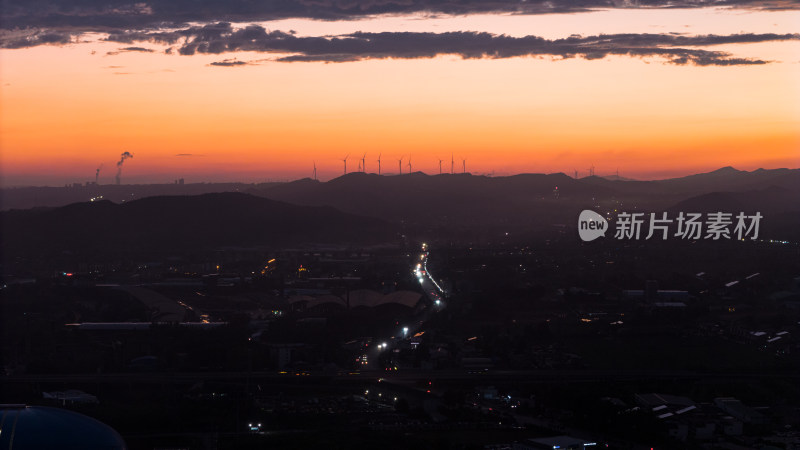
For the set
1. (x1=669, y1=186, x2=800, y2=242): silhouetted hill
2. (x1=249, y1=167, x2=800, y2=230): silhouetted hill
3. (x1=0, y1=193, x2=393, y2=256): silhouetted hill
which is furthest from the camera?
(x1=249, y1=167, x2=800, y2=230): silhouetted hill

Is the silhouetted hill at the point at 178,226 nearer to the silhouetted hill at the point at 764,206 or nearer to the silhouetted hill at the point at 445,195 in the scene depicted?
the silhouetted hill at the point at 445,195

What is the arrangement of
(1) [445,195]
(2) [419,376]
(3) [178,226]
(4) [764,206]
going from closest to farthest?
(2) [419,376] → (3) [178,226] → (4) [764,206] → (1) [445,195]

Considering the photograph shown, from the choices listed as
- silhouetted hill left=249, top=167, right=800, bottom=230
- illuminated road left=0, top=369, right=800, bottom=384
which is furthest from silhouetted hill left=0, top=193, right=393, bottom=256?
illuminated road left=0, top=369, right=800, bottom=384

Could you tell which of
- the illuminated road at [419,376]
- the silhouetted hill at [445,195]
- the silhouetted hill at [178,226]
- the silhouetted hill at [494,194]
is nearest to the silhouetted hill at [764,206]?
the silhouetted hill at [494,194]

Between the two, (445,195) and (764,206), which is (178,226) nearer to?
(764,206)

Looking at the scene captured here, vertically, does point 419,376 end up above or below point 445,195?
above

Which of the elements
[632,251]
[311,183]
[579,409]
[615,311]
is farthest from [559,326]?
[311,183]

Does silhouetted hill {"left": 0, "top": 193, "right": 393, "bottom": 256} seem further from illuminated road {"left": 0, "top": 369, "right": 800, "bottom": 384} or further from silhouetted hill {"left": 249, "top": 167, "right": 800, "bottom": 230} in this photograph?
illuminated road {"left": 0, "top": 369, "right": 800, "bottom": 384}

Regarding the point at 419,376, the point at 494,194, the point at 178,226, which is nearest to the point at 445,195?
the point at 494,194
